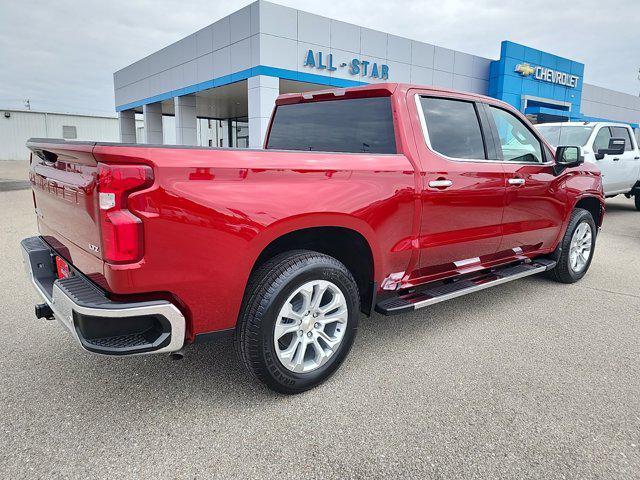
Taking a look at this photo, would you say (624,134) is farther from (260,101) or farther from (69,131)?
(69,131)

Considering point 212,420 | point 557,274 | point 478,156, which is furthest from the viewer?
point 557,274

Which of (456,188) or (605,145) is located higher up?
(605,145)

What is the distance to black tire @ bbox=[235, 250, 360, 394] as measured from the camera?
2.41 metres

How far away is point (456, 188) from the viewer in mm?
3318

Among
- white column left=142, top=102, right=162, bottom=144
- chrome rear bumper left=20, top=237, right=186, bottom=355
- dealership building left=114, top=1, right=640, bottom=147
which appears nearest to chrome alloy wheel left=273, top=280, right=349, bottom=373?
chrome rear bumper left=20, top=237, right=186, bottom=355

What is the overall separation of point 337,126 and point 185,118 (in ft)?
61.7

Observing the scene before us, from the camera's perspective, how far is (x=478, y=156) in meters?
3.61

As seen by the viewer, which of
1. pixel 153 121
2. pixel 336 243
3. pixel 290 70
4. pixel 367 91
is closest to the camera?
pixel 336 243

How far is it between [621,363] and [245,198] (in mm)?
2837

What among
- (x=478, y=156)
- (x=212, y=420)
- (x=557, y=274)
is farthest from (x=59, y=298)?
(x=557, y=274)

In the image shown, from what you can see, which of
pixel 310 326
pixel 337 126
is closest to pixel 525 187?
pixel 337 126

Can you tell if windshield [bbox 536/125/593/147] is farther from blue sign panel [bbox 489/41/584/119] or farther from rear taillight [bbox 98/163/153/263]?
blue sign panel [bbox 489/41/584/119]

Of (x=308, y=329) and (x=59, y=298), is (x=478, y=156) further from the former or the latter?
(x=59, y=298)

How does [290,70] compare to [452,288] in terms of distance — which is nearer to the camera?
[452,288]
